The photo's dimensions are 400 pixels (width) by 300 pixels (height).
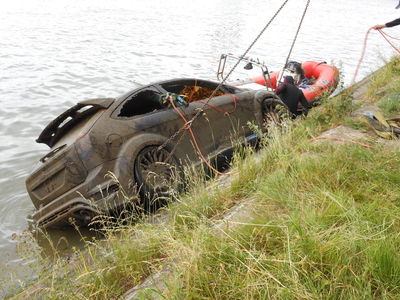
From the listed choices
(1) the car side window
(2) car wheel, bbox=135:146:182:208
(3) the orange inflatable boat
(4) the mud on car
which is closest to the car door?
(4) the mud on car

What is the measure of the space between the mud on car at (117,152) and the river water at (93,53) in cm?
86

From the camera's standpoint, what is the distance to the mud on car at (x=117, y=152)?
13.1ft

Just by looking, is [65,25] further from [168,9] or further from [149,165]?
[149,165]

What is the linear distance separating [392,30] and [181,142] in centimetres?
3247

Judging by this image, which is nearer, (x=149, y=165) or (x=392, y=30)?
(x=149, y=165)

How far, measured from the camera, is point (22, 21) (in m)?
20.0

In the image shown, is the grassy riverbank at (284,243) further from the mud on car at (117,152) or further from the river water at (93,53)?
the river water at (93,53)

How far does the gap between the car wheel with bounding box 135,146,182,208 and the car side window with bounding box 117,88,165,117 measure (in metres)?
0.95

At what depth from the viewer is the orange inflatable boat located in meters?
8.91

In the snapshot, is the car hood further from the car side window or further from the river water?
the river water

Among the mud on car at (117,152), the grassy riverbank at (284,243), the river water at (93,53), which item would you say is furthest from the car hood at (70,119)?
the grassy riverbank at (284,243)

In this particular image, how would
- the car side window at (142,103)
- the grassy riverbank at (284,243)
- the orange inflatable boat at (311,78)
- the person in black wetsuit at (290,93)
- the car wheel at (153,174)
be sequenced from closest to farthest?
the grassy riverbank at (284,243)
the car wheel at (153,174)
the car side window at (142,103)
the person in black wetsuit at (290,93)
the orange inflatable boat at (311,78)

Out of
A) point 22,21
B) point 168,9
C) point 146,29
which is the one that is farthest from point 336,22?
point 22,21

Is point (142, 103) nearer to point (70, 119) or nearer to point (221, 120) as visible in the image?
point (70, 119)
